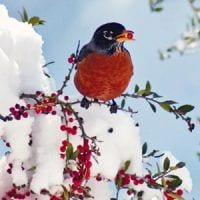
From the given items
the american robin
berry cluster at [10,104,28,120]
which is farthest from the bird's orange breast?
berry cluster at [10,104,28,120]

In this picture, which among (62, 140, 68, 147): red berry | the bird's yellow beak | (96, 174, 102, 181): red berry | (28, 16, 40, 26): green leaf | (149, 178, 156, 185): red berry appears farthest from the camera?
the bird's yellow beak

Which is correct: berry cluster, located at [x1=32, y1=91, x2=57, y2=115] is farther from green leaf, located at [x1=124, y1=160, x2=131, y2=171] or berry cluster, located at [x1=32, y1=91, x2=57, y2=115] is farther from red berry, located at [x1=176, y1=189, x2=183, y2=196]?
red berry, located at [x1=176, y1=189, x2=183, y2=196]

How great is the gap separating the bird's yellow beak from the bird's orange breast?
189 millimetres

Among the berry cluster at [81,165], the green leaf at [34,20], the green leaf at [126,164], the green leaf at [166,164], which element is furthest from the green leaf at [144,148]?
the green leaf at [34,20]

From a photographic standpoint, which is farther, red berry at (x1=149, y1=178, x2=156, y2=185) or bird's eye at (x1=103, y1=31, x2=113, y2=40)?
bird's eye at (x1=103, y1=31, x2=113, y2=40)

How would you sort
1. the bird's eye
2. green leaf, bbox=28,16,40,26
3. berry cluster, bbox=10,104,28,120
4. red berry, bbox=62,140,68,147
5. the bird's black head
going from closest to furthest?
berry cluster, bbox=10,104,28,120 < red berry, bbox=62,140,68,147 < green leaf, bbox=28,16,40,26 < the bird's black head < the bird's eye

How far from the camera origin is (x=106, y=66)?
412 centimetres

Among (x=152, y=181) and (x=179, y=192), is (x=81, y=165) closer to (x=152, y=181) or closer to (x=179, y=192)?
(x=152, y=181)

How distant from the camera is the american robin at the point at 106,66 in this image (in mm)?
3945

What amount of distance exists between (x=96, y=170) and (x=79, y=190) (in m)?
0.18

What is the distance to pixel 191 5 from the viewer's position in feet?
16.1

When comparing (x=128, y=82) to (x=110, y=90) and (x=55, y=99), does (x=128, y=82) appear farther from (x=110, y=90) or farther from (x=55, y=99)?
(x=55, y=99)

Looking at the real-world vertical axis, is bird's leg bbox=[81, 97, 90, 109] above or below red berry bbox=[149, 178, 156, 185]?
above

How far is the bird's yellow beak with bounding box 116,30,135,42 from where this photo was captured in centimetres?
391
